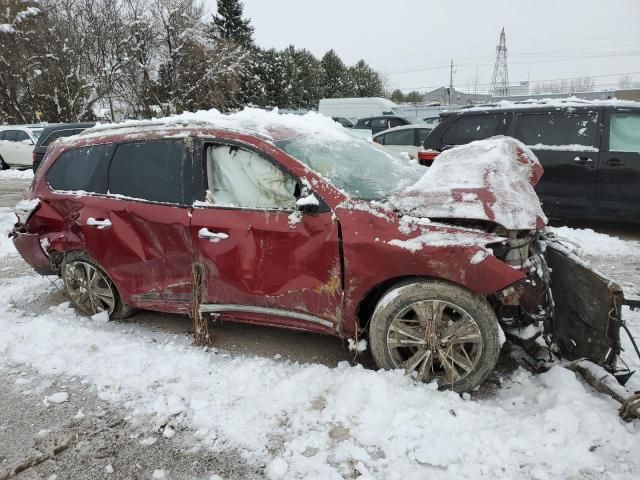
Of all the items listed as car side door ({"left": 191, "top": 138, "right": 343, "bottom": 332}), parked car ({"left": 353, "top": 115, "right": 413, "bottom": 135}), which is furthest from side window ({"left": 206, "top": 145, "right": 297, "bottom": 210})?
parked car ({"left": 353, "top": 115, "right": 413, "bottom": 135})

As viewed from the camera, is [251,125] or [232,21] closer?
[251,125]

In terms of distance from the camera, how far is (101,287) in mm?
4344

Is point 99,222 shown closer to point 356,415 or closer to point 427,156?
point 356,415

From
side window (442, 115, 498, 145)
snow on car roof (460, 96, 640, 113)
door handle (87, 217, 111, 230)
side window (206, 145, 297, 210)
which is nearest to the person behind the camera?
side window (206, 145, 297, 210)

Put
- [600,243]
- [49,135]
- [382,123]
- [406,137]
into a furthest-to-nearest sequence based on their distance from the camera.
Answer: [382,123]
[49,135]
[406,137]
[600,243]

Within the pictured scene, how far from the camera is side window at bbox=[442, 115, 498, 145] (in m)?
6.81

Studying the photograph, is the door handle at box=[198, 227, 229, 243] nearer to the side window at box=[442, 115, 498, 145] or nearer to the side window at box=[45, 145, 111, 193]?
the side window at box=[45, 145, 111, 193]

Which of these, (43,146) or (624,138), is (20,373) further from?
(43,146)

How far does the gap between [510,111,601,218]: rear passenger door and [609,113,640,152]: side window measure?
17cm

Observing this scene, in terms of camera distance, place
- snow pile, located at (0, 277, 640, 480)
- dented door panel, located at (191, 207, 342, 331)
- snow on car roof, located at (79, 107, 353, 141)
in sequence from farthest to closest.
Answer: snow on car roof, located at (79, 107, 353, 141) < dented door panel, located at (191, 207, 342, 331) < snow pile, located at (0, 277, 640, 480)

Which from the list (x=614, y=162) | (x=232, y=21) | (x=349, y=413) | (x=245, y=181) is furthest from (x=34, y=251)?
(x=232, y=21)

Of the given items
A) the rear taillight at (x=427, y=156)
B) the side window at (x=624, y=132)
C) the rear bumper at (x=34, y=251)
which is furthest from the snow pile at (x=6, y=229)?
the side window at (x=624, y=132)

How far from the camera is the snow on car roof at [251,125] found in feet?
12.1

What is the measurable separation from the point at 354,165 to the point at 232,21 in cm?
3718
